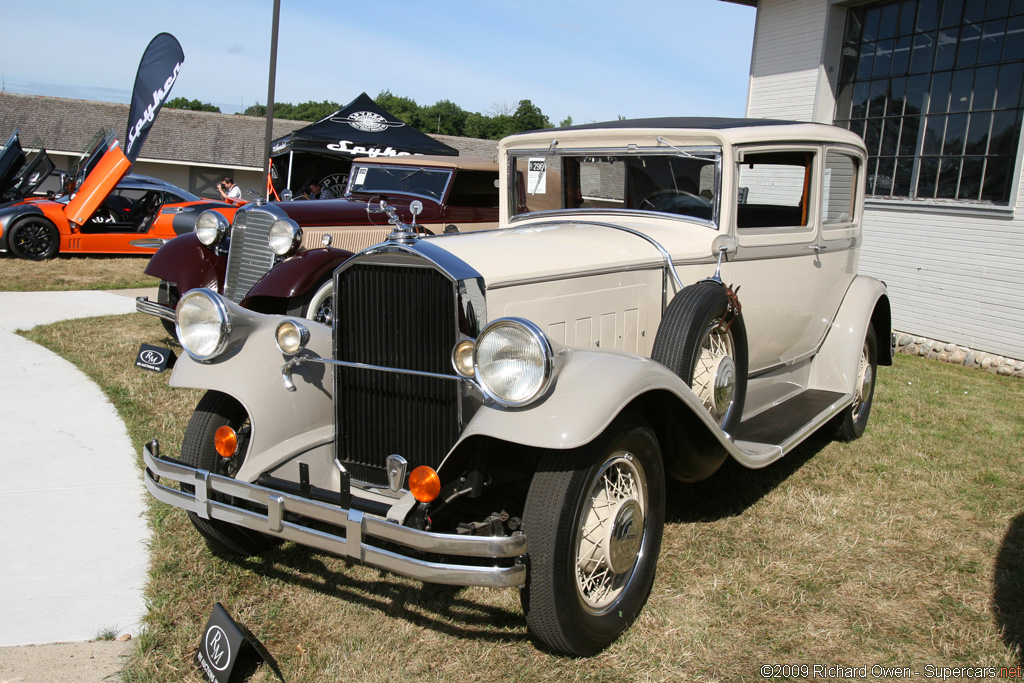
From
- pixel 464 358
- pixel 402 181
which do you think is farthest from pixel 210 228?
pixel 464 358

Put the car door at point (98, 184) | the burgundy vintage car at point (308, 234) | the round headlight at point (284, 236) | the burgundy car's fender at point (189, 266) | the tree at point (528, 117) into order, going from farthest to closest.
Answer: the tree at point (528, 117) → the car door at point (98, 184) → the burgundy car's fender at point (189, 266) → the round headlight at point (284, 236) → the burgundy vintage car at point (308, 234)

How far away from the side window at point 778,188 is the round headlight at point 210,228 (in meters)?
4.47

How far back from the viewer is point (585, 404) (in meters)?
2.30

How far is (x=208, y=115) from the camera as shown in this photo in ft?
102

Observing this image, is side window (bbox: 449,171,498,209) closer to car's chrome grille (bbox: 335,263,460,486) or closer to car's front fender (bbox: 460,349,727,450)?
car's chrome grille (bbox: 335,263,460,486)

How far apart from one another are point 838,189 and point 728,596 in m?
2.73

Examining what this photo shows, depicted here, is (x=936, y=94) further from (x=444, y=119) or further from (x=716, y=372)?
(x=444, y=119)

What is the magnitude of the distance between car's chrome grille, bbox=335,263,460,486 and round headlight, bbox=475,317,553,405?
298 mm

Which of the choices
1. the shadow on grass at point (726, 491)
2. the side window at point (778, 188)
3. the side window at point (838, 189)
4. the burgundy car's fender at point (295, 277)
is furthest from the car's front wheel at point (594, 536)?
the burgundy car's fender at point (295, 277)

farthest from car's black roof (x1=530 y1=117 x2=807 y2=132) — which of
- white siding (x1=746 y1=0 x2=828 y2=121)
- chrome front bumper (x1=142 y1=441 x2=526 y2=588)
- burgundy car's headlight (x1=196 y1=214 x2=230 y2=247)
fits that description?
white siding (x1=746 y1=0 x2=828 y2=121)

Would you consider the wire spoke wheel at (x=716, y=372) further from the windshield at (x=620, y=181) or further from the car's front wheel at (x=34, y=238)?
the car's front wheel at (x=34, y=238)

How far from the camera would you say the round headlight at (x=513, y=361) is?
2.28 meters

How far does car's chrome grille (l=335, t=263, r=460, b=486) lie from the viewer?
8.70ft

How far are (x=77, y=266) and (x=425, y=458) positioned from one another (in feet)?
34.1
